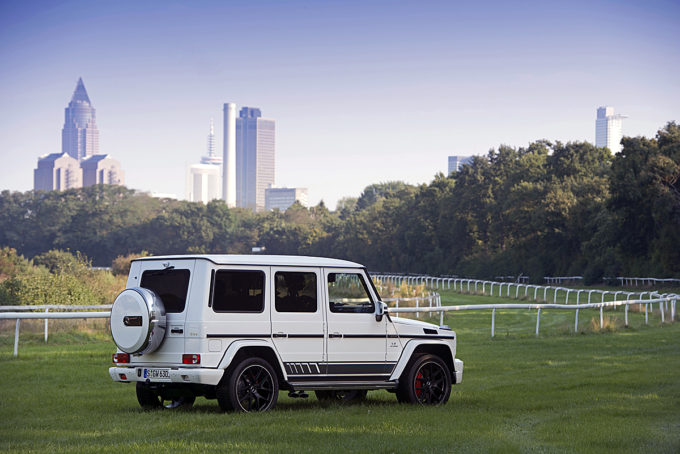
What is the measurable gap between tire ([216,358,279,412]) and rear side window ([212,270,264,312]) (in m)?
0.66

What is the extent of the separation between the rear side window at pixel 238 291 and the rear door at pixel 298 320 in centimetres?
19

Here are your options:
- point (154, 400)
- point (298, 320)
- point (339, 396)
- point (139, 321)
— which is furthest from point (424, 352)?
point (139, 321)

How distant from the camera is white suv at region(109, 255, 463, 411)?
1143 centimetres

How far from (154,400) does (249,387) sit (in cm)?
150

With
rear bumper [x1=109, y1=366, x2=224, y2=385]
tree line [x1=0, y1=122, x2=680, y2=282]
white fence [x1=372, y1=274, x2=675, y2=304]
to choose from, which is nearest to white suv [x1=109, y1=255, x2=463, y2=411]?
rear bumper [x1=109, y1=366, x2=224, y2=385]

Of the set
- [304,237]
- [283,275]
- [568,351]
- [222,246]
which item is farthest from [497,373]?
[222,246]

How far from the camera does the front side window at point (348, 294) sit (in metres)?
12.5

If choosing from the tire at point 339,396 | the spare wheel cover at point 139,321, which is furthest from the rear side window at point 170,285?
the tire at point 339,396

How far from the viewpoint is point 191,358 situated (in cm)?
1133

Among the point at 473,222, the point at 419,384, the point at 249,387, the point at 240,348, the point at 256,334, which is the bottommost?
the point at 419,384

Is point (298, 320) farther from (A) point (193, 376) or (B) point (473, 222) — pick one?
(B) point (473, 222)

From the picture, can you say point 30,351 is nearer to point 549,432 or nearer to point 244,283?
point 244,283

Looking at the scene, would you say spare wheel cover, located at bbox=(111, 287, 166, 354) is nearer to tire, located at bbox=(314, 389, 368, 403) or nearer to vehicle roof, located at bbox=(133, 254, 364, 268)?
vehicle roof, located at bbox=(133, 254, 364, 268)

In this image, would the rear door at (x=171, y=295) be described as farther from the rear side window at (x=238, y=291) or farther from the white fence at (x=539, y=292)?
the white fence at (x=539, y=292)
